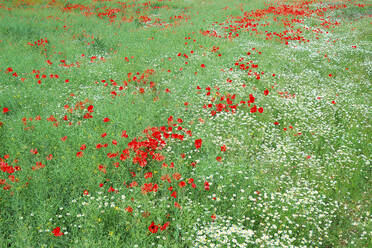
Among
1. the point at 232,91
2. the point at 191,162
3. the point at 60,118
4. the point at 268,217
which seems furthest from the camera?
the point at 232,91

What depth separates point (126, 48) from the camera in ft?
34.4

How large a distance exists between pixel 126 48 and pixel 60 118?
5.17 metres

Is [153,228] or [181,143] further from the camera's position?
[181,143]

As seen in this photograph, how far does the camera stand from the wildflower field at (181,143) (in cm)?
377

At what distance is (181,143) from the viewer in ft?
18.1

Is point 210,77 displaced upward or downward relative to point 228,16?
downward

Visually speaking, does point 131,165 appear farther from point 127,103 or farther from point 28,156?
point 127,103

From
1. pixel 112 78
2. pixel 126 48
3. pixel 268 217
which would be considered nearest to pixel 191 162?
pixel 268 217

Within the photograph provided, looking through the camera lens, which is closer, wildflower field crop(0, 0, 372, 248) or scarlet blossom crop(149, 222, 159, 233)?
scarlet blossom crop(149, 222, 159, 233)

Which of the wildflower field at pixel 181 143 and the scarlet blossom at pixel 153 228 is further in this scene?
the wildflower field at pixel 181 143

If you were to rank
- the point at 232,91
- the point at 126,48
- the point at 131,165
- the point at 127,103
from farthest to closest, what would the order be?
1. the point at 126,48
2. the point at 232,91
3. the point at 127,103
4. the point at 131,165

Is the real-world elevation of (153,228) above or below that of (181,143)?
below

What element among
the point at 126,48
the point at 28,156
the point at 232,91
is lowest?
the point at 28,156

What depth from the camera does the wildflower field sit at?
3.77 m
